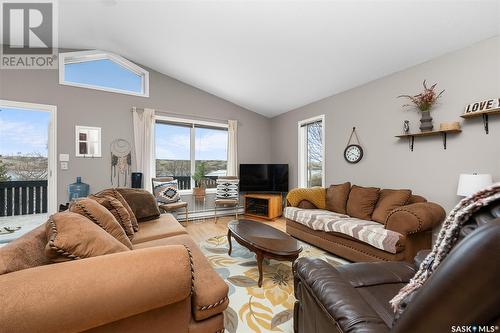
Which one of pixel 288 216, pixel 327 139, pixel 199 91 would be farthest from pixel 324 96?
pixel 199 91

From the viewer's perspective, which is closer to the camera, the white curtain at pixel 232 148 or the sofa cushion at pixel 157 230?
the sofa cushion at pixel 157 230

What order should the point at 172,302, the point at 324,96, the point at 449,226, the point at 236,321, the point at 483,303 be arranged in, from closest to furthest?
the point at 483,303
the point at 449,226
the point at 172,302
the point at 236,321
the point at 324,96

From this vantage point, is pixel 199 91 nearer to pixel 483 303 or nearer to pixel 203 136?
pixel 203 136

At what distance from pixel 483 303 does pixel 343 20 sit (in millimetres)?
2591

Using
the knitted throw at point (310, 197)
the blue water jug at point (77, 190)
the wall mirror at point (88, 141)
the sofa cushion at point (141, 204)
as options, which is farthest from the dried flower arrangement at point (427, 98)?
the blue water jug at point (77, 190)

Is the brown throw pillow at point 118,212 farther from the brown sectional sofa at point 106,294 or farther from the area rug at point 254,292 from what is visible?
the area rug at point 254,292

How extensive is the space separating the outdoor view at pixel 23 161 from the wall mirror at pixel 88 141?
52 cm

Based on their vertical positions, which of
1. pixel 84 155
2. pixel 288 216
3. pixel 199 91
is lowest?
pixel 288 216

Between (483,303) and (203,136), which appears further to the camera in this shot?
(203,136)

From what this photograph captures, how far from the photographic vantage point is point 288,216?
11.1 feet

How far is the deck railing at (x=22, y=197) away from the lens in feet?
14.6

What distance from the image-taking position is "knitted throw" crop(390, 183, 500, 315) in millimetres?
636

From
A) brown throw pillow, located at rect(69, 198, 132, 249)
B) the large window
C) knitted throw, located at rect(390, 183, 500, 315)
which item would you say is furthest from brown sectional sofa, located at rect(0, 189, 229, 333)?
the large window

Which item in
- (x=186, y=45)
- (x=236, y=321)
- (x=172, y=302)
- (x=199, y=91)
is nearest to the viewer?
(x=172, y=302)
